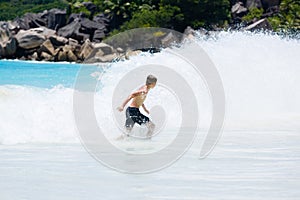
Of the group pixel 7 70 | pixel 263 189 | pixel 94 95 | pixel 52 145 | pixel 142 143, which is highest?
pixel 263 189

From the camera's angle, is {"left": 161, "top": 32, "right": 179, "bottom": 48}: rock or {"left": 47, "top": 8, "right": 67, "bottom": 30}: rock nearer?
{"left": 161, "top": 32, "right": 179, "bottom": 48}: rock

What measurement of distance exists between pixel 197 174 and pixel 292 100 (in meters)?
5.79

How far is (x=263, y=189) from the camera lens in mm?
4945

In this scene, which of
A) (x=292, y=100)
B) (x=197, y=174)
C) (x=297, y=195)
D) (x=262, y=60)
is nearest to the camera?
(x=297, y=195)

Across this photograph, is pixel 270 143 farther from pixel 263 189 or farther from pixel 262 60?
pixel 262 60

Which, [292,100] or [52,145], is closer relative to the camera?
[52,145]

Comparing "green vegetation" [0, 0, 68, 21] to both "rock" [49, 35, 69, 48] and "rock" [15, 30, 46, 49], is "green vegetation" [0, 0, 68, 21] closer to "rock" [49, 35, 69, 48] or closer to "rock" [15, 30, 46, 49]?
"rock" [15, 30, 46, 49]

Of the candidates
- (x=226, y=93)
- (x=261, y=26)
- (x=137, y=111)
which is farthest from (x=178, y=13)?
(x=137, y=111)

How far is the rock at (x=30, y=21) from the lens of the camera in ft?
118

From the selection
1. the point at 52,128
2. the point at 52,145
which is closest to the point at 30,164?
the point at 52,145

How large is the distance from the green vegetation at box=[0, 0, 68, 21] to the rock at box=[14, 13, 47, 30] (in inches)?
618

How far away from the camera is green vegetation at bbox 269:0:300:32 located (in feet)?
103

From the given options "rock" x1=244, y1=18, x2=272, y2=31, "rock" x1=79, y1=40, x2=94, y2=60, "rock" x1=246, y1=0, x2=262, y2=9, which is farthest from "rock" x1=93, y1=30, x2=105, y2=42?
"rock" x1=246, y1=0, x2=262, y2=9

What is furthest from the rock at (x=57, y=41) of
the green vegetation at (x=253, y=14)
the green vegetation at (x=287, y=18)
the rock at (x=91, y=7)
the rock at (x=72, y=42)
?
the green vegetation at (x=253, y=14)
